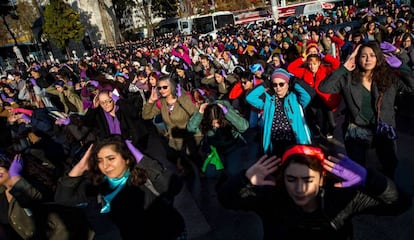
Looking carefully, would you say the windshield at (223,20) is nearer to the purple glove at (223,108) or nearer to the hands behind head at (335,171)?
the purple glove at (223,108)

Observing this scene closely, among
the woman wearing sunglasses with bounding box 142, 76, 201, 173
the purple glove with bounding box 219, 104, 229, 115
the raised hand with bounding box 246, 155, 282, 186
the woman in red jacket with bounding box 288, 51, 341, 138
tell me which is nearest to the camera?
the raised hand with bounding box 246, 155, 282, 186

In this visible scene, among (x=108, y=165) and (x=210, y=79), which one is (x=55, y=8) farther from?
(x=108, y=165)

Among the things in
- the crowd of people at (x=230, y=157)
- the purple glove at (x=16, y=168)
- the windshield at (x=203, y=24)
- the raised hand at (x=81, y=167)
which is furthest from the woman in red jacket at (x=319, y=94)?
the windshield at (x=203, y=24)

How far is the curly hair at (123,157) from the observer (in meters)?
2.20

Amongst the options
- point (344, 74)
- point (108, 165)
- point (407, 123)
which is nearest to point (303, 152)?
point (108, 165)

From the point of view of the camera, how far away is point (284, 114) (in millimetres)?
3018

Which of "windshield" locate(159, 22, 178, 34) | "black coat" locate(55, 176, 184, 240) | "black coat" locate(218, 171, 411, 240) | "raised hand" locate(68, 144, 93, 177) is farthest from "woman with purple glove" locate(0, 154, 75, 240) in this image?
"windshield" locate(159, 22, 178, 34)

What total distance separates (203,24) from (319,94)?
28895 mm

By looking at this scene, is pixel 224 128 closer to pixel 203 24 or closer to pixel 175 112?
pixel 175 112

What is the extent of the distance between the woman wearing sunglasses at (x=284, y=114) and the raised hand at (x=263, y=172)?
1338mm

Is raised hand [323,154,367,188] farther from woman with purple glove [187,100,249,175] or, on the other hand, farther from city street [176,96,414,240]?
woman with purple glove [187,100,249,175]

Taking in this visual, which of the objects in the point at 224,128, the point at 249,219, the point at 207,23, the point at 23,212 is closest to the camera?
the point at 23,212

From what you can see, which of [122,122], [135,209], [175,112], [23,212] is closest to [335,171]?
[135,209]

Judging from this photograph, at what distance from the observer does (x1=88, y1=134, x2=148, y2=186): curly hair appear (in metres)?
2.20
